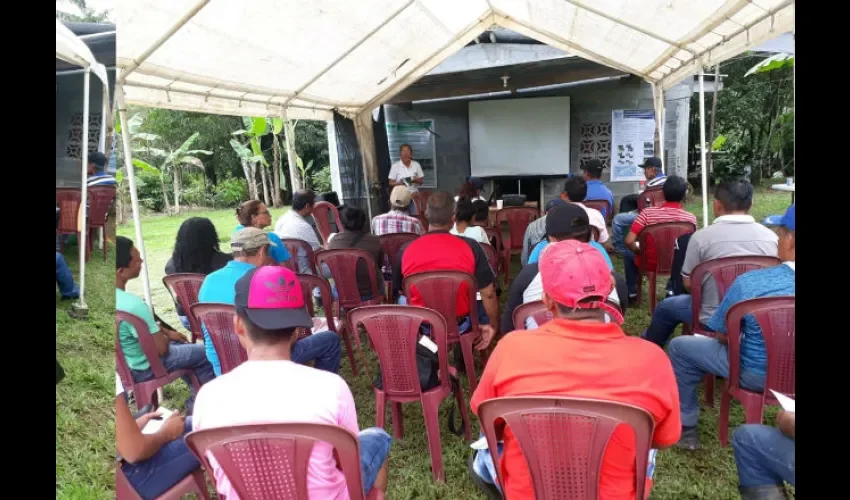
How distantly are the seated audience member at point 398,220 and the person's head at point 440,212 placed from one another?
1314mm

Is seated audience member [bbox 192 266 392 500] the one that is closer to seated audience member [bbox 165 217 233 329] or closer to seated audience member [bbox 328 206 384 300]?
seated audience member [bbox 165 217 233 329]

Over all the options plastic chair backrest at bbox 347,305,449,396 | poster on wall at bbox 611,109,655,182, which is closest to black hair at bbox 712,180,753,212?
plastic chair backrest at bbox 347,305,449,396

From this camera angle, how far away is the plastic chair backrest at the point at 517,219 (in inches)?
226

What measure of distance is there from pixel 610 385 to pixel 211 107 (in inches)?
192

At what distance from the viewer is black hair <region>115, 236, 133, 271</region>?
2.95 ft

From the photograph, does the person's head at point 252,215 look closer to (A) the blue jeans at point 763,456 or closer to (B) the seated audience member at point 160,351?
(B) the seated audience member at point 160,351

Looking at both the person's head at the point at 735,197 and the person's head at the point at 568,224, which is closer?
the person's head at the point at 568,224

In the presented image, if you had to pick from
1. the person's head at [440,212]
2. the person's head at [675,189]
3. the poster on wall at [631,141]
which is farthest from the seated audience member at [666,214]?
the poster on wall at [631,141]

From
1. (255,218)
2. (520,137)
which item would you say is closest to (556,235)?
(255,218)

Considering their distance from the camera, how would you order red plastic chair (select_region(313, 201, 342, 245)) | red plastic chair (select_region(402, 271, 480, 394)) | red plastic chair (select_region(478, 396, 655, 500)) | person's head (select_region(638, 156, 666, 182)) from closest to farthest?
red plastic chair (select_region(478, 396, 655, 500)), red plastic chair (select_region(402, 271, 480, 394)), person's head (select_region(638, 156, 666, 182)), red plastic chair (select_region(313, 201, 342, 245))

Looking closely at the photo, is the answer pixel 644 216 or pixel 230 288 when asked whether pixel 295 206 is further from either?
pixel 644 216

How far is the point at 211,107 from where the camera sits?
5.14 m
